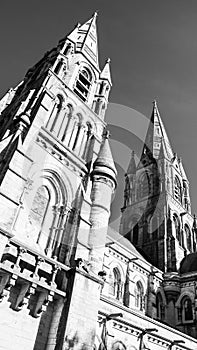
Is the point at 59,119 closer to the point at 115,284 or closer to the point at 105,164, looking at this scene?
the point at 105,164

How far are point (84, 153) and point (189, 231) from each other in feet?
95.3

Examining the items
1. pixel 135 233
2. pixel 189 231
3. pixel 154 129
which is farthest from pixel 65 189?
pixel 154 129

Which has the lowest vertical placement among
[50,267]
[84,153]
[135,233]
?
[50,267]

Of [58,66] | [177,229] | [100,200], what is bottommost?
[100,200]

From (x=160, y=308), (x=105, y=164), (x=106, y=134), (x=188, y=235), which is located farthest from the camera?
(x=188, y=235)

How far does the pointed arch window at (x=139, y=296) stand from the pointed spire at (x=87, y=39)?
21.4 metres

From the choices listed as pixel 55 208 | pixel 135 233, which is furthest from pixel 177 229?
pixel 55 208

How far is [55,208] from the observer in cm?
1545

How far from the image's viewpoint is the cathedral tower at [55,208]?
10.9 meters

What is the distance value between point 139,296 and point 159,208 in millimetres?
15494

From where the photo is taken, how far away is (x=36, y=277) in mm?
11078

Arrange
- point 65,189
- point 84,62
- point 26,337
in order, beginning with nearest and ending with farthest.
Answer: point 26,337 → point 65,189 → point 84,62

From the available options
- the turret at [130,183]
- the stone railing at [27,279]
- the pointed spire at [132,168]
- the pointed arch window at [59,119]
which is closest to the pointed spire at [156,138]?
the pointed spire at [132,168]

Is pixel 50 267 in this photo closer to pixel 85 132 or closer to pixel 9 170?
pixel 9 170
